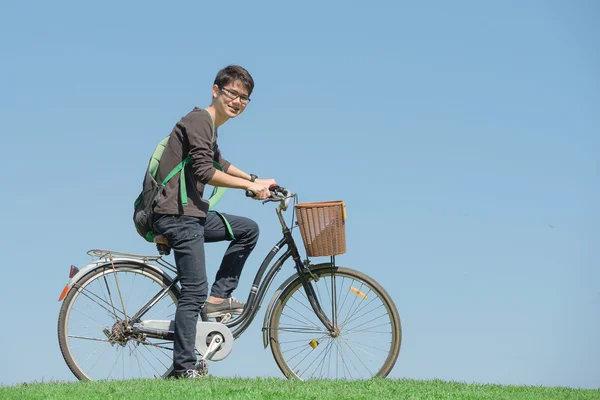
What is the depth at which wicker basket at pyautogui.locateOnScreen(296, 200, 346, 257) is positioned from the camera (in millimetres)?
7133

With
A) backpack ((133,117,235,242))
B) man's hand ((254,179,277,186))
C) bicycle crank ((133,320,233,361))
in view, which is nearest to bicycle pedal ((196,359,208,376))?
bicycle crank ((133,320,233,361))

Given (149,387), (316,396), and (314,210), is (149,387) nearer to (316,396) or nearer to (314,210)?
(316,396)

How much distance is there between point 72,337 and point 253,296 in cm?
164

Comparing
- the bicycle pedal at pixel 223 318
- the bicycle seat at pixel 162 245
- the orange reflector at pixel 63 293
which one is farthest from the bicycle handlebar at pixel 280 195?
the orange reflector at pixel 63 293

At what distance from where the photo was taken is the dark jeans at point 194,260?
7.18 meters

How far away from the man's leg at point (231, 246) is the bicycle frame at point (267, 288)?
0.61 feet

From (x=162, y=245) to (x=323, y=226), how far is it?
1.41 metres

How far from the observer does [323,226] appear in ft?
23.6

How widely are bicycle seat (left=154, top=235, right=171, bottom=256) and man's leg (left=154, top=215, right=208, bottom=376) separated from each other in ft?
0.29

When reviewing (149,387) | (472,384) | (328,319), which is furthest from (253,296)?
(472,384)

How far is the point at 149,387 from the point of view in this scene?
270 inches

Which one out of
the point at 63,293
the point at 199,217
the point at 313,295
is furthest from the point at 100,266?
the point at 313,295

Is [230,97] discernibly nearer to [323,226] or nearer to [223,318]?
[323,226]

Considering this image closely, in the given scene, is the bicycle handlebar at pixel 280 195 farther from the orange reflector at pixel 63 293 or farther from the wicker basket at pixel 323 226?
the orange reflector at pixel 63 293
